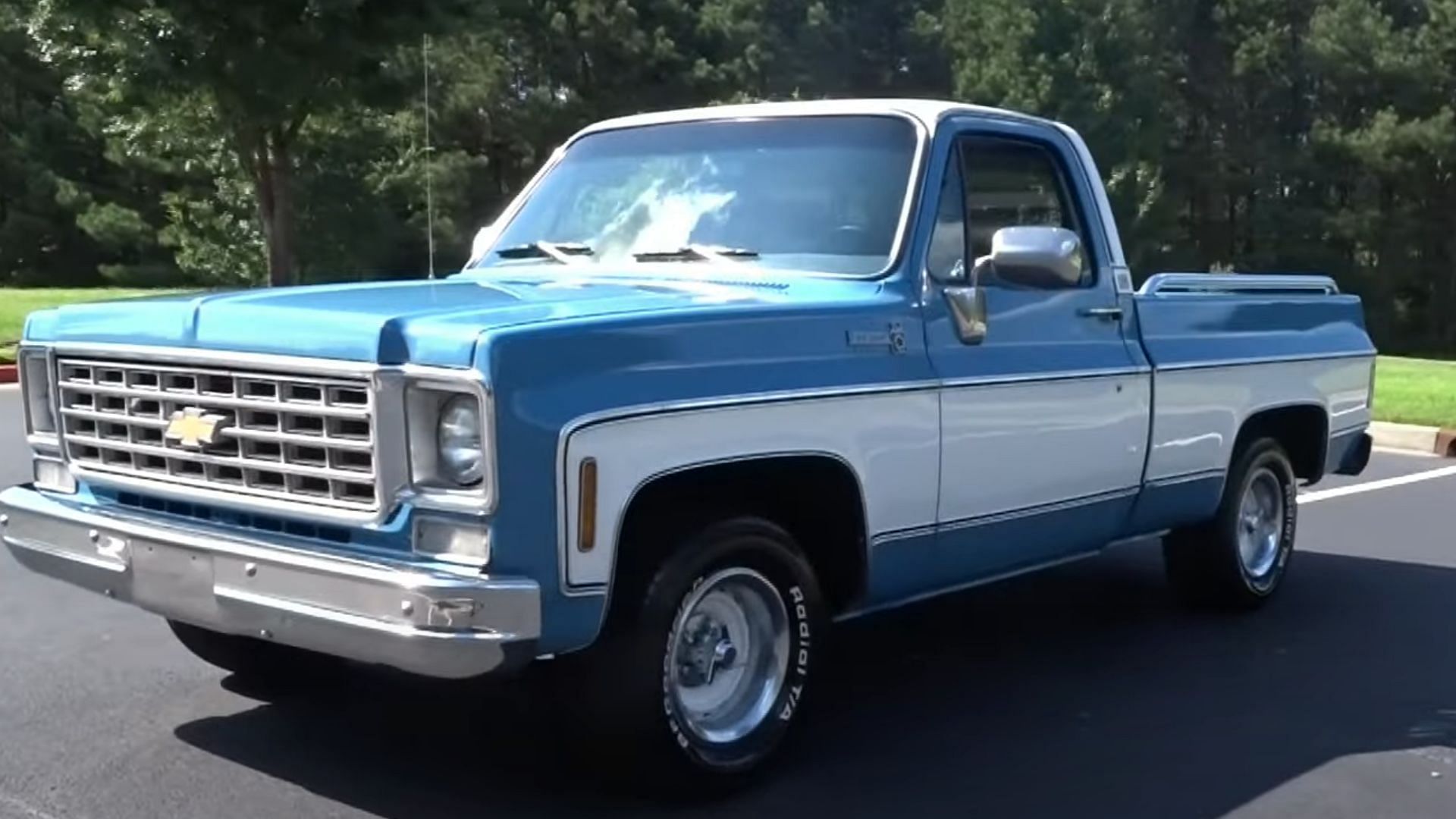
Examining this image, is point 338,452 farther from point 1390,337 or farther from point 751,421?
point 1390,337

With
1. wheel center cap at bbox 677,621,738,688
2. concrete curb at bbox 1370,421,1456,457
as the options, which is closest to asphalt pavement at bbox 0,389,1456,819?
wheel center cap at bbox 677,621,738,688

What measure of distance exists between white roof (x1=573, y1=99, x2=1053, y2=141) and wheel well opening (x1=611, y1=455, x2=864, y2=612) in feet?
4.51

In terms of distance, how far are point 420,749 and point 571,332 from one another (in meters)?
1.64

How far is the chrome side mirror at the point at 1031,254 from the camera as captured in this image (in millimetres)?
5789

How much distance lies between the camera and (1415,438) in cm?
1465

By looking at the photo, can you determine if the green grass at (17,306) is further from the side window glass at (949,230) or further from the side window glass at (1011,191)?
the side window glass at (949,230)

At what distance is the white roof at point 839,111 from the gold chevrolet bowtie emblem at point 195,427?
7.24 feet

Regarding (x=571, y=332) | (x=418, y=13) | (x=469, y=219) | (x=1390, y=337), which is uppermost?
(x=418, y=13)

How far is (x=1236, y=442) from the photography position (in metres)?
7.58

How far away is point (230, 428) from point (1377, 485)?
929 centimetres

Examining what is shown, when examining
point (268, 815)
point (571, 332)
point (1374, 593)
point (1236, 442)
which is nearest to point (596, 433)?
point (571, 332)

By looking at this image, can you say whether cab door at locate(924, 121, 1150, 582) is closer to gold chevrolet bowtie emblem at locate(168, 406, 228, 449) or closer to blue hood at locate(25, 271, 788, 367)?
blue hood at locate(25, 271, 788, 367)

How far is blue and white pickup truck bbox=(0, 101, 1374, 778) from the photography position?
14.8ft

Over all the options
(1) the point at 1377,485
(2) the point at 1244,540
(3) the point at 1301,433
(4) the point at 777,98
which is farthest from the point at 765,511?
(4) the point at 777,98
